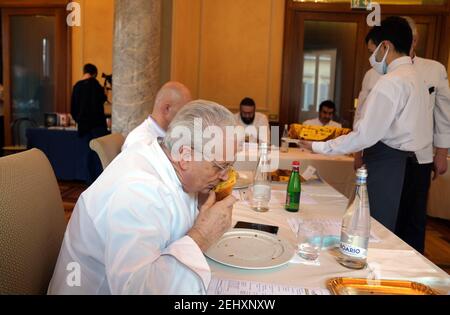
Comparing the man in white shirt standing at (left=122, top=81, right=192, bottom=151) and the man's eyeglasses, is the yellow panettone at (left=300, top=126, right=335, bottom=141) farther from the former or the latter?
the man's eyeglasses

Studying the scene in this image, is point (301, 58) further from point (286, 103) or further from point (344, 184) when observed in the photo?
point (344, 184)

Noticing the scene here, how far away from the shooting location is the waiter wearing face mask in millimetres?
1872

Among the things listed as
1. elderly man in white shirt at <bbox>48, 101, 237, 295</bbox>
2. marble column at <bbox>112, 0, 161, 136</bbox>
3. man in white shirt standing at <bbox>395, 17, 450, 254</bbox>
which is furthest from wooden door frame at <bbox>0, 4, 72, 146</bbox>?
elderly man in white shirt at <bbox>48, 101, 237, 295</bbox>

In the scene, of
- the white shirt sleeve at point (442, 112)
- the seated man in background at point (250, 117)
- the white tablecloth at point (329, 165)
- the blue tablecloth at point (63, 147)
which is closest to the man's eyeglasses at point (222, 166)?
the white tablecloth at point (329, 165)

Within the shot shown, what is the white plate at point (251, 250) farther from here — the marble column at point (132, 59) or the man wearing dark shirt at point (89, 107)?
the man wearing dark shirt at point (89, 107)

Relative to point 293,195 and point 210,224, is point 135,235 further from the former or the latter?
point 293,195

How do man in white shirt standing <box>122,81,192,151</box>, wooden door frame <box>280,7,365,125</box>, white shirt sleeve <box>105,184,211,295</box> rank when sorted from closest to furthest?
white shirt sleeve <box>105,184,211,295</box> < man in white shirt standing <box>122,81,192,151</box> < wooden door frame <box>280,7,365,125</box>

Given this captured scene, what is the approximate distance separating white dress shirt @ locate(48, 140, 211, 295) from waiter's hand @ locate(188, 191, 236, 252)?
5cm

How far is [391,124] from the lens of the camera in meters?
1.92

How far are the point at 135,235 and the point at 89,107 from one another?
402 cm

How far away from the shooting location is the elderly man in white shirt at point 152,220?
0.76 m
